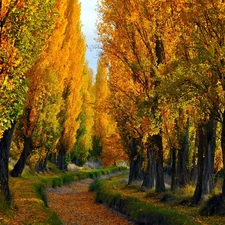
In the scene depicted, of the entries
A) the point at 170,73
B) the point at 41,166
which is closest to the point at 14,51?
the point at 170,73

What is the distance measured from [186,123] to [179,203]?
5.25 meters

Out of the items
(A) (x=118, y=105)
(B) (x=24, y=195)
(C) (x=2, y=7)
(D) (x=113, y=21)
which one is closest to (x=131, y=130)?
(A) (x=118, y=105)

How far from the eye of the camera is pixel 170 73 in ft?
52.2

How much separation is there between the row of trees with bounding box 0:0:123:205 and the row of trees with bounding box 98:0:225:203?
119 inches

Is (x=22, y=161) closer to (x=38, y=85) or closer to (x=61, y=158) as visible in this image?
(x=38, y=85)

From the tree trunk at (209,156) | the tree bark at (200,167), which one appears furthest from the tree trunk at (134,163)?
the tree trunk at (209,156)

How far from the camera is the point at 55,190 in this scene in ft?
102

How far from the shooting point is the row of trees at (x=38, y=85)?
35.7 feet

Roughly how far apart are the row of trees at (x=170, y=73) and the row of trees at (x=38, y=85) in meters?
3.03

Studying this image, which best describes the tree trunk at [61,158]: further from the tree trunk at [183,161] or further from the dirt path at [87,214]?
the tree trunk at [183,161]

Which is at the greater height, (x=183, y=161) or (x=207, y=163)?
(x=183, y=161)

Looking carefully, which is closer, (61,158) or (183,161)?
(183,161)

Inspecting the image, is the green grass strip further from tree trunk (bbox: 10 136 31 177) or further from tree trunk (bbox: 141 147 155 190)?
tree trunk (bbox: 10 136 31 177)

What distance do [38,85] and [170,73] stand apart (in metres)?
10.1
